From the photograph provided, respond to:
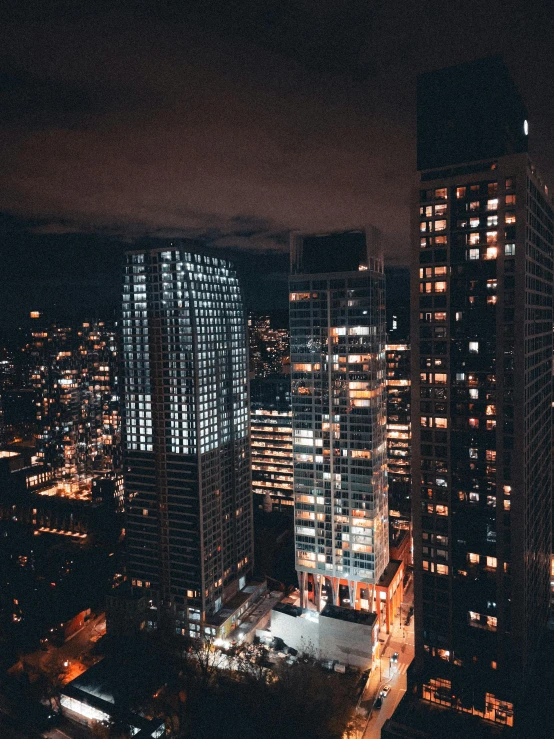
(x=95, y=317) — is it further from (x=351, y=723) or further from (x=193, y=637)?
(x=351, y=723)

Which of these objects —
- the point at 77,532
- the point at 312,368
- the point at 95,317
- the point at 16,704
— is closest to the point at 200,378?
the point at 312,368

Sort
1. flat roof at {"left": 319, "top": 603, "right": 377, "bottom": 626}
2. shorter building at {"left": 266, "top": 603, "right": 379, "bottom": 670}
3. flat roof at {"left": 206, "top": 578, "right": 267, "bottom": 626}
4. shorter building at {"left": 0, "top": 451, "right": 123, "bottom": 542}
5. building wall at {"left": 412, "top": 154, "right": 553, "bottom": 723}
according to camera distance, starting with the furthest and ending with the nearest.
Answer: shorter building at {"left": 0, "top": 451, "right": 123, "bottom": 542}, flat roof at {"left": 206, "top": 578, "right": 267, "bottom": 626}, flat roof at {"left": 319, "top": 603, "right": 377, "bottom": 626}, shorter building at {"left": 266, "top": 603, "right": 379, "bottom": 670}, building wall at {"left": 412, "top": 154, "right": 553, "bottom": 723}

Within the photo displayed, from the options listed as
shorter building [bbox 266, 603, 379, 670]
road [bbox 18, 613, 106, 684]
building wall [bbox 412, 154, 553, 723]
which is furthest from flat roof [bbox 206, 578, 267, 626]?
building wall [bbox 412, 154, 553, 723]

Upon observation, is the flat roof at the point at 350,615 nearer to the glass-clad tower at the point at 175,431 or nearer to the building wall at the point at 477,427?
the building wall at the point at 477,427

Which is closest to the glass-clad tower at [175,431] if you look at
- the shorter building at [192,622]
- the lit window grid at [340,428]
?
the shorter building at [192,622]

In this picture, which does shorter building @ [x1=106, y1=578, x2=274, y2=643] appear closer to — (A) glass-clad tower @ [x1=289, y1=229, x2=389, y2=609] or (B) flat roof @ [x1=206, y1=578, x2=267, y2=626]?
(B) flat roof @ [x1=206, y1=578, x2=267, y2=626]
